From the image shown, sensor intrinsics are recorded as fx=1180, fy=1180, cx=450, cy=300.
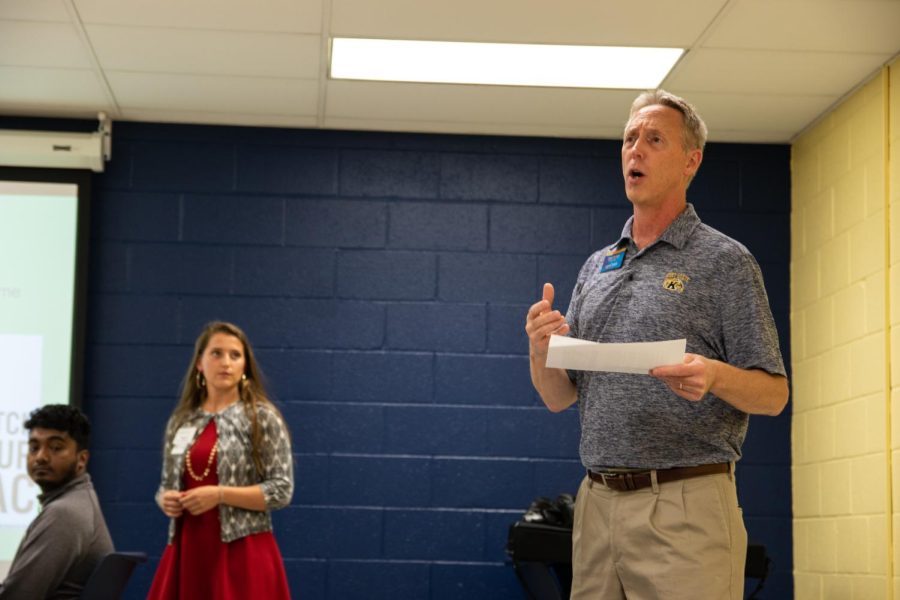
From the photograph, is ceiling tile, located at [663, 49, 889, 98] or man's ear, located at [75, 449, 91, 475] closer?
man's ear, located at [75, 449, 91, 475]

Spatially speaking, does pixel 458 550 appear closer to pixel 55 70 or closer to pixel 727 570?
pixel 55 70

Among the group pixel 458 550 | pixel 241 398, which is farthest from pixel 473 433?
pixel 241 398

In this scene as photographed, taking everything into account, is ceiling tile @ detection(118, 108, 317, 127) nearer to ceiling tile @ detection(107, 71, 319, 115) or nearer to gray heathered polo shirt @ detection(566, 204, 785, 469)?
ceiling tile @ detection(107, 71, 319, 115)

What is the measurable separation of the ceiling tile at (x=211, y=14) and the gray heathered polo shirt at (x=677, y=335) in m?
2.14

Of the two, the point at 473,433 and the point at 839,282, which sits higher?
the point at 839,282

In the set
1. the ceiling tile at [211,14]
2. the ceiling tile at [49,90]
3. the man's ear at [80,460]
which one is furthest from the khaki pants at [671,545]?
the ceiling tile at [49,90]

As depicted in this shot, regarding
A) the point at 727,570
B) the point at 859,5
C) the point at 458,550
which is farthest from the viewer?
the point at 458,550

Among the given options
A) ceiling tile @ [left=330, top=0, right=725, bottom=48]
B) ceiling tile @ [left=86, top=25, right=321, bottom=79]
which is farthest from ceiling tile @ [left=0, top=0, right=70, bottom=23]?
ceiling tile @ [left=330, top=0, right=725, bottom=48]

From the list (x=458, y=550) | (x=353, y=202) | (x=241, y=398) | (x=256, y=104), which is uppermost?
(x=256, y=104)

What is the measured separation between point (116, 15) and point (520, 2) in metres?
1.42

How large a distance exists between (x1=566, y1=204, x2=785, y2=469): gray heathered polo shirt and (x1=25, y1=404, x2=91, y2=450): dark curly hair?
2094 millimetres

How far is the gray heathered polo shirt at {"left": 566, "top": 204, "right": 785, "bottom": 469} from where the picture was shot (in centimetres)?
216

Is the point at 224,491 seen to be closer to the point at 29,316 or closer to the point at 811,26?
the point at 29,316

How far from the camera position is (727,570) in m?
2.13
